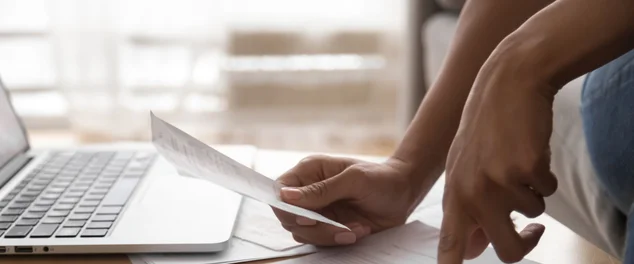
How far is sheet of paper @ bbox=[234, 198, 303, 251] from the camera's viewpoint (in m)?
0.62

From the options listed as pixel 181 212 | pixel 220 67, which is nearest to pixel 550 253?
pixel 181 212

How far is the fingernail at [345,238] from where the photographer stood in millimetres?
595

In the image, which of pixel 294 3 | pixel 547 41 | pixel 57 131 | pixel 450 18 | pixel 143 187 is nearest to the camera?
pixel 547 41

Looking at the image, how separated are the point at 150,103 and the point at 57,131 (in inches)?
14.4

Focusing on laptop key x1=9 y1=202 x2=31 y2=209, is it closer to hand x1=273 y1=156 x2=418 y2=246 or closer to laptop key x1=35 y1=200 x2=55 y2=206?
laptop key x1=35 y1=200 x2=55 y2=206

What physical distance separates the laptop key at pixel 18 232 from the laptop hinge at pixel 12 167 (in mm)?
162

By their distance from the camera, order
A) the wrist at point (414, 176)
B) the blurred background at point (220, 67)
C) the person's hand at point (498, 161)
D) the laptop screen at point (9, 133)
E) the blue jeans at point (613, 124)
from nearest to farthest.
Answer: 1. the person's hand at point (498, 161)
2. the blue jeans at point (613, 124)
3. the wrist at point (414, 176)
4. the laptop screen at point (9, 133)
5. the blurred background at point (220, 67)

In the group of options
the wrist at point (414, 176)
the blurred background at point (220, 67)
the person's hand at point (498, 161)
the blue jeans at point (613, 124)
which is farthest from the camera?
the blurred background at point (220, 67)

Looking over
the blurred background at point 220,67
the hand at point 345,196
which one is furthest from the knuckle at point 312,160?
the blurred background at point 220,67

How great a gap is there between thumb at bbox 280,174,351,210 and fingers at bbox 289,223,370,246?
19 mm

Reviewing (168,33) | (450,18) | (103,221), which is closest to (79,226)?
(103,221)

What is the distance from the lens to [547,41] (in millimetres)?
448

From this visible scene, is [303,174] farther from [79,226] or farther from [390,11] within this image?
[390,11]

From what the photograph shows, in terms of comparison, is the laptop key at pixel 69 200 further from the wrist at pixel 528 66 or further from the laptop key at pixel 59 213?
the wrist at pixel 528 66
